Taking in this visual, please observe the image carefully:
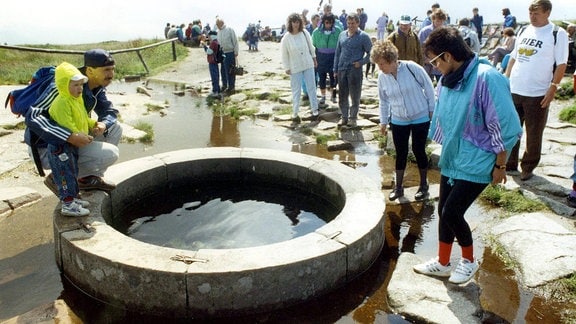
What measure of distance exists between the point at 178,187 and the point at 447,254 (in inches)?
123

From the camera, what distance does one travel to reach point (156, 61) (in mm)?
19938

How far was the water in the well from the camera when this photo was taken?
Result: 4297 millimetres

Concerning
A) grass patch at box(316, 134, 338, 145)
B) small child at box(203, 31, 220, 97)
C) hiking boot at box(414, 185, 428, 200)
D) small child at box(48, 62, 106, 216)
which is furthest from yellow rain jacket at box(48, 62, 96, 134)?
small child at box(203, 31, 220, 97)

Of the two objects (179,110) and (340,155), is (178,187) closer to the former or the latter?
(340,155)

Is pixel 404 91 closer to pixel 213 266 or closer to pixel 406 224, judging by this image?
pixel 406 224

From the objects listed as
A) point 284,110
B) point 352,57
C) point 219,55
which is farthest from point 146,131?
point 219,55

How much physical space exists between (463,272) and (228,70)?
9568mm

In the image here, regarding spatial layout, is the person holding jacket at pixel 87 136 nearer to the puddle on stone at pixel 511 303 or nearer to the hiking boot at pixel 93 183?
the hiking boot at pixel 93 183

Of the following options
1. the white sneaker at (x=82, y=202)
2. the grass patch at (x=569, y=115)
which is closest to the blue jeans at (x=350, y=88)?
the grass patch at (x=569, y=115)

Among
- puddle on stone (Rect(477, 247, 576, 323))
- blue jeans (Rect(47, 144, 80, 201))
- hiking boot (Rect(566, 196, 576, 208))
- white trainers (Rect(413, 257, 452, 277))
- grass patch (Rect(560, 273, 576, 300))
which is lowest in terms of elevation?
puddle on stone (Rect(477, 247, 576, 323))

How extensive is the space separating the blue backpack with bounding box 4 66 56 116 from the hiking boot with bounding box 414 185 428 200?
3.93 metres

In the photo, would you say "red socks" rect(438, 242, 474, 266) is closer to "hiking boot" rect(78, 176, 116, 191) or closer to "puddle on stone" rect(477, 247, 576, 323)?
"puddle on stone" rect(477, 247, 576, 323)

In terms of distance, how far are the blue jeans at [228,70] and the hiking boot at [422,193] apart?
7638 mm

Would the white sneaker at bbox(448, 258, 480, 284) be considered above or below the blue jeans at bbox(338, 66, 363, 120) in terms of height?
below
